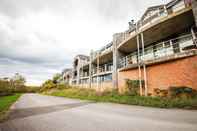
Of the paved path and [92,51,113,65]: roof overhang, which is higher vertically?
[92,51,113,65]: roof overhang

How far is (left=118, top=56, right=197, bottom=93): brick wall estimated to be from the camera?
30.1 ft

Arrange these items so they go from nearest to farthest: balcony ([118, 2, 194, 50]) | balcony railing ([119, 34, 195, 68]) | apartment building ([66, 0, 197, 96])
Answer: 1. apartment building ([66, 0, 197, 96])
2. balcony ([118, 2, 194, 50])
3. balcony railing ([119, 34, 195, 68])

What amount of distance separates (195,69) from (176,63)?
1.48m

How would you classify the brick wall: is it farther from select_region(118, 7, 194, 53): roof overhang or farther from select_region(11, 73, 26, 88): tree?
select_region(11, 73, 26, 88): tree

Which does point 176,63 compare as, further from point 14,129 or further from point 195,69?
point 14,129

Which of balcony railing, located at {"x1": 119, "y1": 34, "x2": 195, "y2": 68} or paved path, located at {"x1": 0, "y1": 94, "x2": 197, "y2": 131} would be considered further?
balcony railing, located at {"x1": 119, "y1": 34, "x2": 195, "y2": 68}

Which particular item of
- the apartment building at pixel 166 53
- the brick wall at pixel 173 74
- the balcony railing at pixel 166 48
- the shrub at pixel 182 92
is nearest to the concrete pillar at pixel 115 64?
the apartment building at pixel 166 53

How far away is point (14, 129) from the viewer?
418 centimetres

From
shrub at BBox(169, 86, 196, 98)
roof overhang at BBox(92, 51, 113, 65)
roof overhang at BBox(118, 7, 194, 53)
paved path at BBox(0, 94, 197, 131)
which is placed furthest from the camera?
roof overhang at BBox(92, 51, 113, 65)

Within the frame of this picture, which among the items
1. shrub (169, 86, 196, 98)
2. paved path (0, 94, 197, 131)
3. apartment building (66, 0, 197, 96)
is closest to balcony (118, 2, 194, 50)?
apartment building (66, 0, 197, 96)

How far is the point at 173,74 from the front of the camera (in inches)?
409

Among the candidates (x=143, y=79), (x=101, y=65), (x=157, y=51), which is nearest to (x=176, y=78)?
(x=143, y=79)

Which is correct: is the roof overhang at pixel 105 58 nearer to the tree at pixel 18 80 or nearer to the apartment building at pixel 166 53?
the apartment building at pixel 166 53

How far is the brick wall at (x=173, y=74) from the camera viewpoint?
30.1 ft
